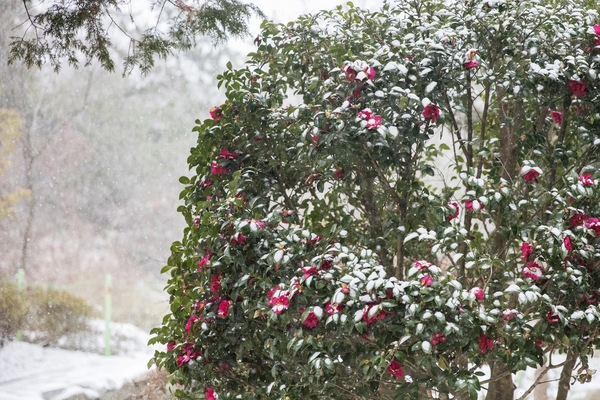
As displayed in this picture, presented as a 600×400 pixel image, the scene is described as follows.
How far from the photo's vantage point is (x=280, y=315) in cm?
149

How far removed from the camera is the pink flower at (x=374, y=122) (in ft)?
4.95

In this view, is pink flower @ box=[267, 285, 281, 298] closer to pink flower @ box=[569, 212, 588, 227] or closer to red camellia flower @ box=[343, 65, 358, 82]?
red camellia flower @ box=[343, 65, 358, 82]

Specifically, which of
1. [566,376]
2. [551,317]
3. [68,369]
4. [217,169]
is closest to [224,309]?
[217,169]

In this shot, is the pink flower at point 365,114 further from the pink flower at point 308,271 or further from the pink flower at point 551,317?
the pink flower at point 551,317

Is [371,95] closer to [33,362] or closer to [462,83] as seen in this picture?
[462,83]

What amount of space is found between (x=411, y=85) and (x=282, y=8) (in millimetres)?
3842

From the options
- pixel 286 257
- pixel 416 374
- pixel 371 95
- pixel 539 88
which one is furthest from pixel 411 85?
pixel 416 374

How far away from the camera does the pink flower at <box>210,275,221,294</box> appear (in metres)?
1.69

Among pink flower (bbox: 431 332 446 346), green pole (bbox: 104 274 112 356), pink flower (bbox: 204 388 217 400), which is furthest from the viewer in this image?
green pole (bbox: 104 274 112 356)

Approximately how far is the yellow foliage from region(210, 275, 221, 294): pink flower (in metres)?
3.25

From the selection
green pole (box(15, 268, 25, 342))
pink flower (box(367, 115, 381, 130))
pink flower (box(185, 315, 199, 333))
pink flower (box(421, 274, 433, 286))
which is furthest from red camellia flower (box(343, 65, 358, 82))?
green pole (box(15, 268, 25, 342))

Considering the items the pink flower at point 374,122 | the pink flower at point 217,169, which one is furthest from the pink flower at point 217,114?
the pink flower at point 374,122

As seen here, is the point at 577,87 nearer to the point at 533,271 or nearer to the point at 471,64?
the point at 471,64

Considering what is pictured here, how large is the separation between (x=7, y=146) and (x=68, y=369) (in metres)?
1.53
